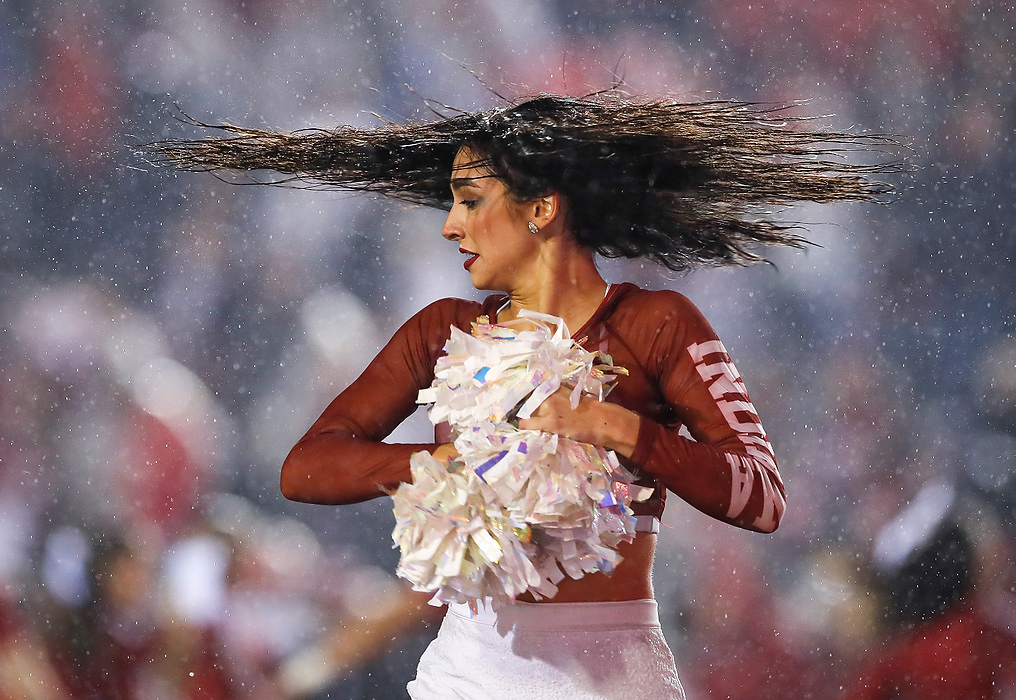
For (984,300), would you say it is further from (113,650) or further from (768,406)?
(113,650)

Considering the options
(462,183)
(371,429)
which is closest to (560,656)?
(371,429)

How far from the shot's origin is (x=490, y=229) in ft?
5.67

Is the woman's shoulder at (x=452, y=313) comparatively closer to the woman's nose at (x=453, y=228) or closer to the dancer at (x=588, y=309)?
the dancer at (x=588, y=309)

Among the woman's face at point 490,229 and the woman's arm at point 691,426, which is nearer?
the woman's arm at point 691,426

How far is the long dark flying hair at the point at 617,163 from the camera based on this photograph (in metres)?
1.70

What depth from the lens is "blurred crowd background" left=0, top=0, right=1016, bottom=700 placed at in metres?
2.96

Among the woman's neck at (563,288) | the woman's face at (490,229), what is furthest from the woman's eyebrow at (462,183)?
the woman's neck at (563,288)

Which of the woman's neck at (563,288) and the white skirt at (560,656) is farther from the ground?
the woman's neck at (563,288)

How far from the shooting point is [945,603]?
3.13 m

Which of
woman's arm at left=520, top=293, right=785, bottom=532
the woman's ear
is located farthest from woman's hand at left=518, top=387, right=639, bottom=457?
the woman's ear

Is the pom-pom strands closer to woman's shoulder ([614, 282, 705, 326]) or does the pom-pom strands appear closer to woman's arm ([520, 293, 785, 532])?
woman's arm ([520, 293, 785, 532])

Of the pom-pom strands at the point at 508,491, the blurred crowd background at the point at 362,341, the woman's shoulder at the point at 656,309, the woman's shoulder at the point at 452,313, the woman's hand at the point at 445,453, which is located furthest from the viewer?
the blurred crowd background at the point at 362,341

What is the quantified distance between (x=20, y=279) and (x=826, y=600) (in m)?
2.24

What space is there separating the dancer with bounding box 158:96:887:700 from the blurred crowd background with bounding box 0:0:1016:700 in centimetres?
116
